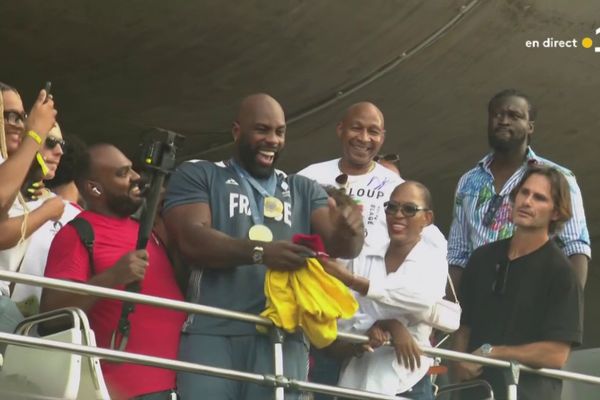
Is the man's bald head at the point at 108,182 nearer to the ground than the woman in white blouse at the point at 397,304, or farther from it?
farther from it

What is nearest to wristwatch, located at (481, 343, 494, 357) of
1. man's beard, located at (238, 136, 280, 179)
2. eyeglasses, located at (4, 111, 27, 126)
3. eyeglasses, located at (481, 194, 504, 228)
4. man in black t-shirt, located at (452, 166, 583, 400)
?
man in black t-shirt, located at (452, 166, 583, 400)

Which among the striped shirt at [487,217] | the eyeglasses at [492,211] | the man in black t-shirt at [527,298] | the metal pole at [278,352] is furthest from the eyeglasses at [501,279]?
the metal pole at [278,352]

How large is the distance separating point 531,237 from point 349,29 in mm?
3732

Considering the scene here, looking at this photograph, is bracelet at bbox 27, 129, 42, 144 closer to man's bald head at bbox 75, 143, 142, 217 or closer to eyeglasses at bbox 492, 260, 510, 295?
man's bald head at bbox 75, 143, 142, 217

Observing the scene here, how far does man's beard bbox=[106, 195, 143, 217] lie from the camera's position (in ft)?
25.3

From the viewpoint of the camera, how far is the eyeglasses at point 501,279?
8.27m

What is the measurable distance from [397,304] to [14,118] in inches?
86.0

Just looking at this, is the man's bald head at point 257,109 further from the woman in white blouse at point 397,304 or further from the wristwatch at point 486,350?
the wristwatch at point 486,350

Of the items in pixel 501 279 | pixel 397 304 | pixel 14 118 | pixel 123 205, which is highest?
pixel 14 118

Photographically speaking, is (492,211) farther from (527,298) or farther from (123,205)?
(123,205)

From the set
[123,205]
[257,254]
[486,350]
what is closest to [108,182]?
[123,205]

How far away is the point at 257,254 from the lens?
7.12 metres

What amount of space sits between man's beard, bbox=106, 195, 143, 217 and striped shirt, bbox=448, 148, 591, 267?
2.67 m

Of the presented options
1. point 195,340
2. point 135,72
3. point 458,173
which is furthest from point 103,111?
point 195,340
